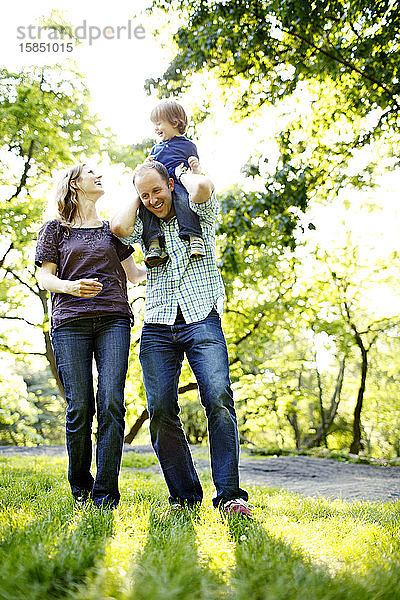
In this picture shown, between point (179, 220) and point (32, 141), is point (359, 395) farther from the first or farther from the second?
point (179, 220)

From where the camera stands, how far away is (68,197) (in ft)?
10.5

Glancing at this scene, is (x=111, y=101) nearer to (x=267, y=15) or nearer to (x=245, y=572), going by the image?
(x=267, y=15)

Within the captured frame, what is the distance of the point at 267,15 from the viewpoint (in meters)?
4.94

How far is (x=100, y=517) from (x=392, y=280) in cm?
1260

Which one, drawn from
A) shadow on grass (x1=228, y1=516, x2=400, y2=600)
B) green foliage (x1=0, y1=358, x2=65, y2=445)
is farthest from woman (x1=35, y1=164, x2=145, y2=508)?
green foliage (x1=0, y1=358, x2=65, y2=445)

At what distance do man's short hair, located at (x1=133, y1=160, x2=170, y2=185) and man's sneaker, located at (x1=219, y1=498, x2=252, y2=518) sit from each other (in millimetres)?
1808

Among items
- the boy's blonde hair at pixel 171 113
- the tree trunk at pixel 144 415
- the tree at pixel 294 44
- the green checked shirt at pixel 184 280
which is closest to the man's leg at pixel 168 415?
the green checked shirt at pixel 184 280

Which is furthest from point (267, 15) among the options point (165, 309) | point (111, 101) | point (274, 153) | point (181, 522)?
point (111, 101)

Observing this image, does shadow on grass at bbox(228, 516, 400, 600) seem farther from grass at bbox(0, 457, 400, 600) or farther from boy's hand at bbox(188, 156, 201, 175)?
boy's hand at bbox(188, 156, 201, 175)

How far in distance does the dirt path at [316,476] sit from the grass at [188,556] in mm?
2925

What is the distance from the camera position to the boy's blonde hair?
323 centimetres

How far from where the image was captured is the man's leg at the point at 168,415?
107 inches

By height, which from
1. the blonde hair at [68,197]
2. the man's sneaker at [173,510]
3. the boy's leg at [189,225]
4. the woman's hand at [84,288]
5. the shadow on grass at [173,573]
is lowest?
the man's sneaker at [173,510]

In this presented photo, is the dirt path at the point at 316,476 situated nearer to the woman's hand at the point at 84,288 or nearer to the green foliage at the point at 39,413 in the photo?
the woman's hand at the point at 84,288
